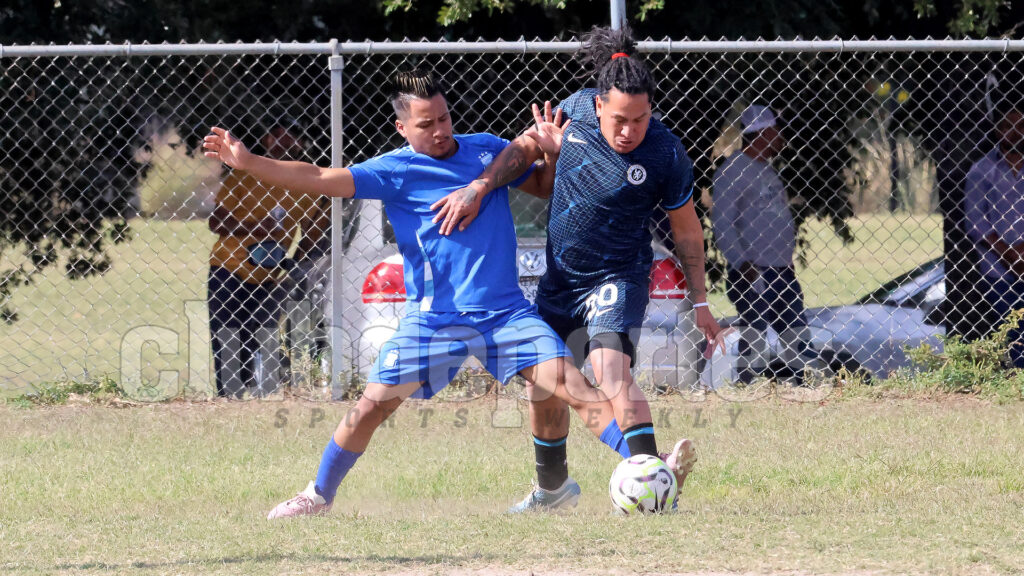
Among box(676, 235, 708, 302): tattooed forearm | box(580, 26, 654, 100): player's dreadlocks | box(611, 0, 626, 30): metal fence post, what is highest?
box(611, 0, 626, 30): metal fence post

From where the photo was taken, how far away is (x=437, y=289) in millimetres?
4879

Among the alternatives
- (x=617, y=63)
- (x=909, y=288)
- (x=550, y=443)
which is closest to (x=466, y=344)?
(x=550, y=443)

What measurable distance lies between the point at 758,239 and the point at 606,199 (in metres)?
3.30

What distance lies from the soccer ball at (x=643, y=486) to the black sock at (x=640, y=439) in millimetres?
98

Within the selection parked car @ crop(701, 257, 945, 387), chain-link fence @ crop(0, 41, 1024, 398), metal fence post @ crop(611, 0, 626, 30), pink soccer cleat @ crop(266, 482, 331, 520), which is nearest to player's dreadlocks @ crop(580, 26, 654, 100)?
metal fence post @ crop(611, 0, 626, 30)

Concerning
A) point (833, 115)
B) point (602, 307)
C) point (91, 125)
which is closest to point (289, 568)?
point (602, 307)

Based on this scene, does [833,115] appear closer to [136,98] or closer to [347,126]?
[347,126]

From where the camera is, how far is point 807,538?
4.29 m

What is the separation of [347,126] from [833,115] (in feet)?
11.2

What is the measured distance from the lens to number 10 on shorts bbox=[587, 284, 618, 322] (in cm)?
486

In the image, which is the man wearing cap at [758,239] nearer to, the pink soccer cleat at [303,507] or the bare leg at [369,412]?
the bare leg at [369,412]

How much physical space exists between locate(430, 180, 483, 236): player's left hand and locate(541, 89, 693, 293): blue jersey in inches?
16.5

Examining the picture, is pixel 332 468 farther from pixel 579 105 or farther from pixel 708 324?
pixel 579 105

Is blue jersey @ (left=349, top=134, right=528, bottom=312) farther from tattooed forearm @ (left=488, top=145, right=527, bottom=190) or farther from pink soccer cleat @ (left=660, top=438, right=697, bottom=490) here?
pink soccer cleat @ (left=660, top=438, right=697, bottom=490)
